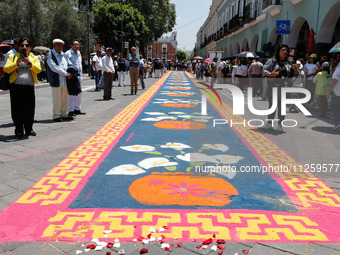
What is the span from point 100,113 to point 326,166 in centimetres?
584

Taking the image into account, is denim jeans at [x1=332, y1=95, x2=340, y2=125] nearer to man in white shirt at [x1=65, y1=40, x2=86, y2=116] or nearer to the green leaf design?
the green leaf design

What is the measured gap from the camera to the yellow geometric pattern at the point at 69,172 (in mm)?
3186

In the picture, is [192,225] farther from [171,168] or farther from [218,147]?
[218,147]

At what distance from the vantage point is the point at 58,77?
7.02m

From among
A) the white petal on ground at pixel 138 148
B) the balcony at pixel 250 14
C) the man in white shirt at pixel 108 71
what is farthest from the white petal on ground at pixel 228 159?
the balcony at pixel 250 14

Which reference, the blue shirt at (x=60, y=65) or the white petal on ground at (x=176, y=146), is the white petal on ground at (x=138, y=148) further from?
the blue shirt at (x=60, y=65)

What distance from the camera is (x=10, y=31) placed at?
25.5 metres

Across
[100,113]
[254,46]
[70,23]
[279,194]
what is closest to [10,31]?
[70,23]

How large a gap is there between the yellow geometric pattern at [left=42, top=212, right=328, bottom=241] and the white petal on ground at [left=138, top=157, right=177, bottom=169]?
1338 mm

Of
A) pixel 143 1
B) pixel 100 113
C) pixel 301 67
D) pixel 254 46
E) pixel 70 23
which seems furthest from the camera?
pixel 143 1

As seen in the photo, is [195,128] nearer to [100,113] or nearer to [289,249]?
[100,113]

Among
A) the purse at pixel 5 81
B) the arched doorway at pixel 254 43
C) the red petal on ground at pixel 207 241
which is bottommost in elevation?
the red petal on ground at pixel 207 241

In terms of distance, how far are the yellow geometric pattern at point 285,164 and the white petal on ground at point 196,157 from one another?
2.59 feet

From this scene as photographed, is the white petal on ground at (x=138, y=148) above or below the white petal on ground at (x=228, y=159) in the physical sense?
above
